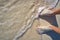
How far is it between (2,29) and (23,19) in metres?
0.23

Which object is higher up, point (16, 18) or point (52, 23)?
point (16, 18)

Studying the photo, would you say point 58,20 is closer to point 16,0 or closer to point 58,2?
point 58,2

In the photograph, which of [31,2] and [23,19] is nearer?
[23,19]

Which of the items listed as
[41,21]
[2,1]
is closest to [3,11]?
[2,1]

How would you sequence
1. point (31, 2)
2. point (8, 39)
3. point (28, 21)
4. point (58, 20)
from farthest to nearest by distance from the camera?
point (31, 2) < point (58, 20) < point (28, 21) < point (8, 39)

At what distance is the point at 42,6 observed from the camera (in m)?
1.42

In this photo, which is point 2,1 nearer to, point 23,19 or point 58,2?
point 23,19

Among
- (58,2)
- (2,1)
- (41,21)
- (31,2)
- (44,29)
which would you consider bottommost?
(44,29)

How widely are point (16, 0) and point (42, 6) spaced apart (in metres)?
0.31

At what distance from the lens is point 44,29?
116 cm

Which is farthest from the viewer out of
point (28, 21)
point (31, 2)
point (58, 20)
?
point (31, 2)

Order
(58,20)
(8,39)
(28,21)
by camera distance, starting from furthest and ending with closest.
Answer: (58,20) < (28,21) < (8,39)

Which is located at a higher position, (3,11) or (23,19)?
(3,11)

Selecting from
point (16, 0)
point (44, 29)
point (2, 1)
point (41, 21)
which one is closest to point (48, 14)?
point (41, 21)
